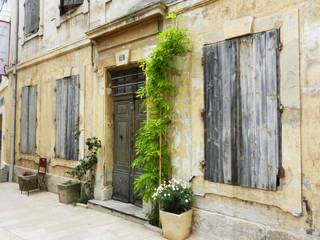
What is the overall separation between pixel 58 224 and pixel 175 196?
245 cm

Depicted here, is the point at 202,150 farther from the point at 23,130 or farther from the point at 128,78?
the point at 23,130

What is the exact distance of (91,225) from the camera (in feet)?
15.9

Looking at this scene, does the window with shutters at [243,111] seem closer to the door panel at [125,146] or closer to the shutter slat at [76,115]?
the door panel at [125,146]

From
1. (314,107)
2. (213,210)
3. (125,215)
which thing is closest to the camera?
(314,107)

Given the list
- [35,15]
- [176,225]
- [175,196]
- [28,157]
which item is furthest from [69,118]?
[176,225]

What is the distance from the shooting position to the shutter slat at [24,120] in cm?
890

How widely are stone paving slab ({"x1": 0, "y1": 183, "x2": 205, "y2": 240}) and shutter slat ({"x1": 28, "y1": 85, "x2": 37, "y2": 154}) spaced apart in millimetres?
2312

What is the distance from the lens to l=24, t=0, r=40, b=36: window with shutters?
8.57 meters

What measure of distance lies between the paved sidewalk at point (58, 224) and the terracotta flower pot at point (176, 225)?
A: 0.54ft

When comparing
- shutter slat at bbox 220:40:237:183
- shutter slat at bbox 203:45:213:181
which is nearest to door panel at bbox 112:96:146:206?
shutter slat at bbox 203:45:213:181

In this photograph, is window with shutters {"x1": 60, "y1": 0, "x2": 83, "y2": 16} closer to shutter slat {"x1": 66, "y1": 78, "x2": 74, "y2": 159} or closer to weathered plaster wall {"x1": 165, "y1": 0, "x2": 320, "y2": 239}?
shutter slat {"x1": 66, "y1": 78, "x2": 74, "y2": 159}

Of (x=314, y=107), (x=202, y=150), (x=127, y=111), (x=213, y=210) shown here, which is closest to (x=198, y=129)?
(x=202, y=150)

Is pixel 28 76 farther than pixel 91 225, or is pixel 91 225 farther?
pixel 28 76

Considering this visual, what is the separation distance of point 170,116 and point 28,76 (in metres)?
6.50
